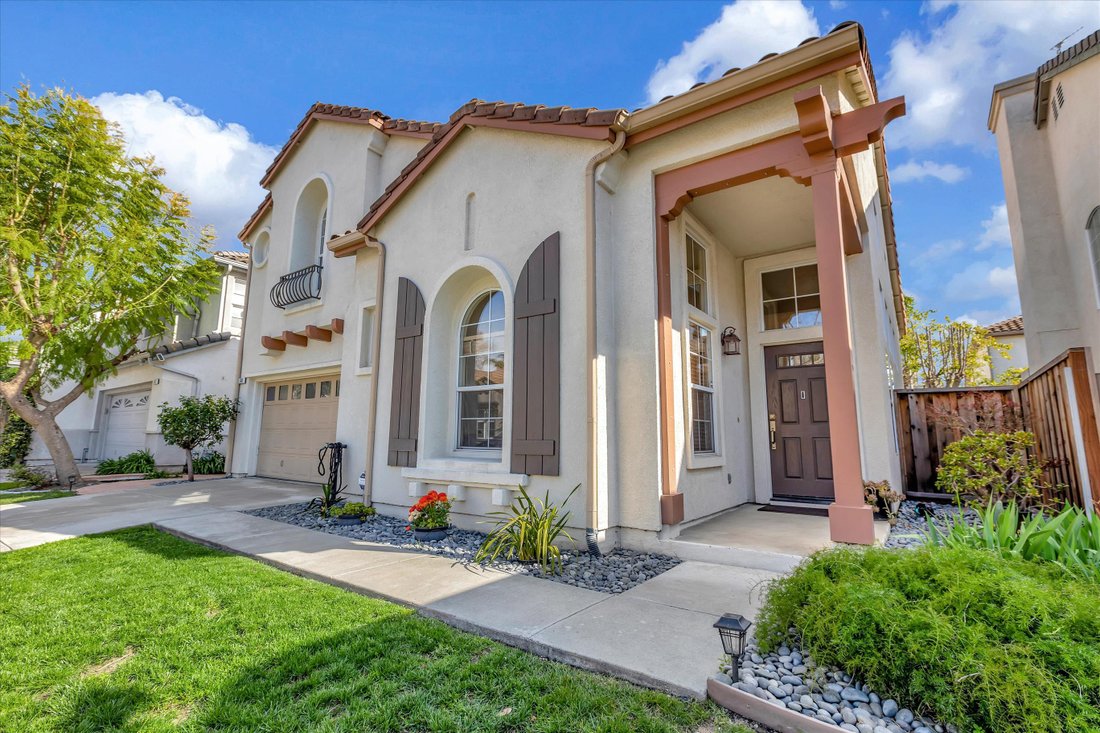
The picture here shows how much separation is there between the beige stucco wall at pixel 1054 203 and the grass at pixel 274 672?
37.0ft

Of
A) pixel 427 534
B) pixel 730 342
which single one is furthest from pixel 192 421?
pixel 730 342

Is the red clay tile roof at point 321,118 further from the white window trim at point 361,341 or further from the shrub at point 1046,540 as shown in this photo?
the shrub at point 1046,540

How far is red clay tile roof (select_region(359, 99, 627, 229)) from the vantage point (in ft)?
16.9

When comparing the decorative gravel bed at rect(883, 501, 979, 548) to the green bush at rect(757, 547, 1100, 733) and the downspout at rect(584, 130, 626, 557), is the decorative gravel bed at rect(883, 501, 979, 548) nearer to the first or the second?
the green bush at rect(757, 547, 1100, 733)

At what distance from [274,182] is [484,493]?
410 inches

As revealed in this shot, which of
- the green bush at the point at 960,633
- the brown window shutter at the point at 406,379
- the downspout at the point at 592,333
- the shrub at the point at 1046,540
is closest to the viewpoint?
the green bush at the point at 960,633

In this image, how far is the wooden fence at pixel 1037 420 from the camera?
456 centimetres

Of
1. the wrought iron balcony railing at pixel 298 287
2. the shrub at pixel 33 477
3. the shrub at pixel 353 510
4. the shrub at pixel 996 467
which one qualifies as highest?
the wrought iron balcony railing at pixel 298 287

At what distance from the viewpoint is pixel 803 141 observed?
4391mm

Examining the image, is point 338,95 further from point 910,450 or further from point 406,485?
point 910,450

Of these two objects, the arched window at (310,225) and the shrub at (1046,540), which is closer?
the shrub at (1046,540)

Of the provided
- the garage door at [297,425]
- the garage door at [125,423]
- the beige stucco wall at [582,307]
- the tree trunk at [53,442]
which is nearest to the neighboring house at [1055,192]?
the beige stucco wall at [582,307]

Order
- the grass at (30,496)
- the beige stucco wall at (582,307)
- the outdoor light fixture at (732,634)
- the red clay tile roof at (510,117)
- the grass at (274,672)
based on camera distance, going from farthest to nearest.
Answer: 1. the grass at (30,496)
2. the red clay tile roof at (510,117)
3. the beige stucco wall at (582,307)
4. the outdoor light fixture at (732,634)
5. the grass at (274,672)

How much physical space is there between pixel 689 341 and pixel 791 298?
2.55 m
